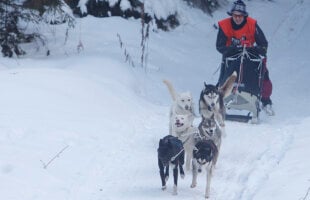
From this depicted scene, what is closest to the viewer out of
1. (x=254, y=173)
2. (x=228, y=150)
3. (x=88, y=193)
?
(x=88, y=193)

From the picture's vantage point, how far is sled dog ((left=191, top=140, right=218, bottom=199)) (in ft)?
17.7

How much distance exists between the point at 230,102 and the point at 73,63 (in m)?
3.29

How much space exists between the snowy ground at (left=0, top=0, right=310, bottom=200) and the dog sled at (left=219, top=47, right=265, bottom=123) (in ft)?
0.96

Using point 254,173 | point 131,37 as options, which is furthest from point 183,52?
point 254,173

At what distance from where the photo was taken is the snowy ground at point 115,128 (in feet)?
18.0

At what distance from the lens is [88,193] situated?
5.36m

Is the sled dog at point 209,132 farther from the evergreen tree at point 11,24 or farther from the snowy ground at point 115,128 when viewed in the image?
the evergreen tree at point 11,24

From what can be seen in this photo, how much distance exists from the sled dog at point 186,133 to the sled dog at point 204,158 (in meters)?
0.51

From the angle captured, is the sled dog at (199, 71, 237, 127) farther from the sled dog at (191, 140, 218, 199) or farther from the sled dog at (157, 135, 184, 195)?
the sled dog at (157, 135, 184, 195)

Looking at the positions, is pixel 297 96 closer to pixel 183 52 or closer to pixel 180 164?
pixel 183 52

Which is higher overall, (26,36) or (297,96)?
(26,36)

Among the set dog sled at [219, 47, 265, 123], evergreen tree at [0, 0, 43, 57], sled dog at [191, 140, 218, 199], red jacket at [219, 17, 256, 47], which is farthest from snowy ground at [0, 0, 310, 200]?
red jacket at [219, 17, 256, 47]

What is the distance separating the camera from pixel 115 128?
302 inches

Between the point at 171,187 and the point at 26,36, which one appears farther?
the point at 26,36
